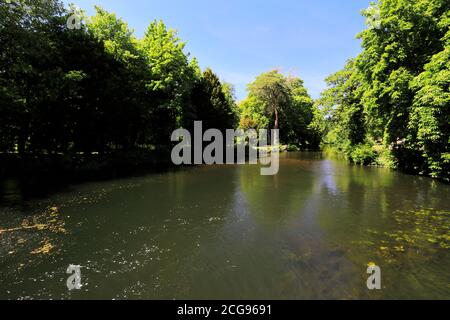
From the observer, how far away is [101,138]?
28344 millimetres

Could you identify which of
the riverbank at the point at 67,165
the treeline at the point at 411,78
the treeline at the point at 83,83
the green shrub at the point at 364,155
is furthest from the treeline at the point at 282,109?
the riverbank at the point at 67,165

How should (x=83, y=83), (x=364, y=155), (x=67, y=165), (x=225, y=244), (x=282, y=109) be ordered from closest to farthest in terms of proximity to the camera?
(x=225, y=244) < (x=67, y=165) < (x=83, y=83) < (x=364, y=155) < (x=282, y=109)

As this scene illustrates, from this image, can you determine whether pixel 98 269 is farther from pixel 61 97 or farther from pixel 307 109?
pixel 307 109

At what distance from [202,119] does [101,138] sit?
55.2 ft

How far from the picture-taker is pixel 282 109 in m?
63.5

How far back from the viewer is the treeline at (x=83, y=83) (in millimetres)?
20000

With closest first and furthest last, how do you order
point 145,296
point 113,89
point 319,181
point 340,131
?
point 145,296, point 319,181, point 113,89, point 340,131

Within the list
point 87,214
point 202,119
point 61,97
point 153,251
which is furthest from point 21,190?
point 202,119

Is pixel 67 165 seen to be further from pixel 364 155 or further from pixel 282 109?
pixel 282 109

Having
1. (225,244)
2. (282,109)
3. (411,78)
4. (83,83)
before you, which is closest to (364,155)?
(411,78)

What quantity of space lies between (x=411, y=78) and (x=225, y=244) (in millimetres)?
19609

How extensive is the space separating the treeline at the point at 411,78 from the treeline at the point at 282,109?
37.5m

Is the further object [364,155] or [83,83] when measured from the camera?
[364,155]

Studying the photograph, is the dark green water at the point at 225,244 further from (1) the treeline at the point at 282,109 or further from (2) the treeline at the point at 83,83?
(1) the treeline at the point at 282,109
